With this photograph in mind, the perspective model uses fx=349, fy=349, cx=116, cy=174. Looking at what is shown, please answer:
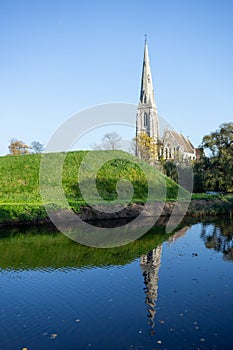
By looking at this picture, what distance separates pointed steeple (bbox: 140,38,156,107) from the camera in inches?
3248

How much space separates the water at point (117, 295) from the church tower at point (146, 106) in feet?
215

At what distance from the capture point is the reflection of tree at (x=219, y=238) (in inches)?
658

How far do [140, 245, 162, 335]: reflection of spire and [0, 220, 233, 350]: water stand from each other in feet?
0.11

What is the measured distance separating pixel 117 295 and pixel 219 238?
10.4m

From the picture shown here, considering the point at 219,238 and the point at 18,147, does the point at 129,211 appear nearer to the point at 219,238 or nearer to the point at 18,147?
the point at 219,238

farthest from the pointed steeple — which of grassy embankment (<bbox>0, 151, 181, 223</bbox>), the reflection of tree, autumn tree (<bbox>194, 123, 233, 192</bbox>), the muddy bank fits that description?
the reflection of tree

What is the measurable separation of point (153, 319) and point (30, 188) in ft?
75.7

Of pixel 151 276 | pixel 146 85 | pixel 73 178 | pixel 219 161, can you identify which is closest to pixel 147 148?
pixel 219 161

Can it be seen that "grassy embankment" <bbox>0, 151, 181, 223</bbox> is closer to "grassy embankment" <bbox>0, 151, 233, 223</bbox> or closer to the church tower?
"grassy embankment" <bbox>0, 151, 233, 223</bbox>

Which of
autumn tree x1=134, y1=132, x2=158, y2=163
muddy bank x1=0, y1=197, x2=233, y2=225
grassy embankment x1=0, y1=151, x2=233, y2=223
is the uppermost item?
autumn tree x1=134, y1=132, x2=158, y2=163

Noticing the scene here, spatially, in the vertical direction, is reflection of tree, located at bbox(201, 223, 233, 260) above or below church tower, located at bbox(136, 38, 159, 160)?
below

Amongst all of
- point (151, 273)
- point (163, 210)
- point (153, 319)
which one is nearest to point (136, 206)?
point (163, 210)

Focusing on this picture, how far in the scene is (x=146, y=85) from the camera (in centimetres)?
8338

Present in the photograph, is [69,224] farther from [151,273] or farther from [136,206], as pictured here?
[151,273]
